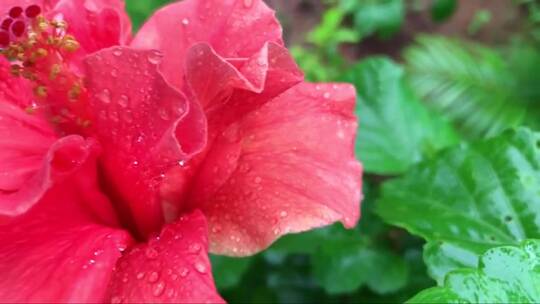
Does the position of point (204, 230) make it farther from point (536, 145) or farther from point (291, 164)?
point (536, 145)

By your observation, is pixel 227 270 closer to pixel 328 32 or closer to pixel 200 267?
pixel 200 267

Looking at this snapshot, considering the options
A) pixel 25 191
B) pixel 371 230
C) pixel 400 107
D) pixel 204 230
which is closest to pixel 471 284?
pixel 204 230

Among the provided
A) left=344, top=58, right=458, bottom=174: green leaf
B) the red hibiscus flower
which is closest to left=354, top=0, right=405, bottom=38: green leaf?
left=344, top=58, right=458, bottom=174: green leaf

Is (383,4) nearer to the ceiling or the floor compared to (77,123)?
nearer to the floor

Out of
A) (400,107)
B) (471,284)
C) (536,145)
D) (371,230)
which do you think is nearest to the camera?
(471,284)

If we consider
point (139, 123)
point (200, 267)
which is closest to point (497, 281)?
point (200, 267)

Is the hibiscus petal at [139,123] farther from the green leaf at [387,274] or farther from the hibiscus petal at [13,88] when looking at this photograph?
the green leaf at [387,274]
